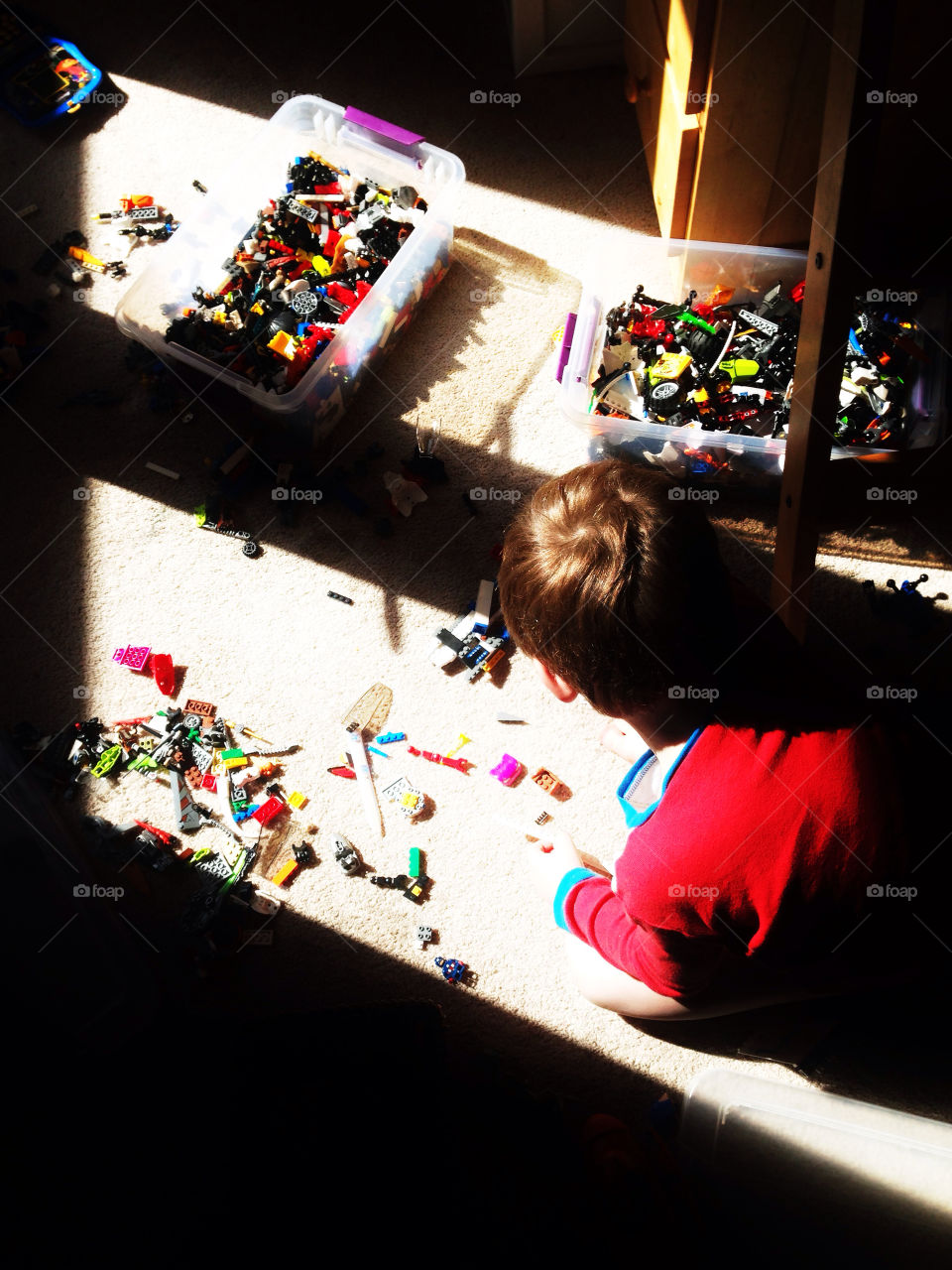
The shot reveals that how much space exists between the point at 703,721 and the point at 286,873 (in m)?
0.76

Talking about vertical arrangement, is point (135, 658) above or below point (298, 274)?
below

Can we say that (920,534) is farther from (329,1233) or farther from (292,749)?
(329,1233)

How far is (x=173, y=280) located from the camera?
5.78 ft

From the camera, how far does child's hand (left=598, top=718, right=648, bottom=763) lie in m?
1.44

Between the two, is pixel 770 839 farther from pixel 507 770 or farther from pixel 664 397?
pixel 664 397

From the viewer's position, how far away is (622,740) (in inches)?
57.1

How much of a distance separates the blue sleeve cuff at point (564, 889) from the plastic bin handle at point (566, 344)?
88 cm

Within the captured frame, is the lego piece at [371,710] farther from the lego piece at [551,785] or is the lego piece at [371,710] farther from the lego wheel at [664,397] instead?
the lego wheel at [664,397]

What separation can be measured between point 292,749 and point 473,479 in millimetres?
596

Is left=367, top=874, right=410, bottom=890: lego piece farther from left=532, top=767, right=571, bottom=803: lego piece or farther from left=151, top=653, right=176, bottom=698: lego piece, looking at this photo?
left=151, top=653, right=176, bottom=698: lego piece

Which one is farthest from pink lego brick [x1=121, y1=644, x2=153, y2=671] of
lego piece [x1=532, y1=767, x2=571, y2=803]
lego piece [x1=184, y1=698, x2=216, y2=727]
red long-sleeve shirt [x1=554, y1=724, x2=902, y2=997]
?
red long-sleeve shirt [x1=554, y1=724, x2=902, y2=997]

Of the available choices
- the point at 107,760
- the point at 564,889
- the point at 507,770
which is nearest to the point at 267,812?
the point at 107,760

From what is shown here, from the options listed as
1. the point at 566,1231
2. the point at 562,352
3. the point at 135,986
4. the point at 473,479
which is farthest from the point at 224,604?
the point at 566,1231

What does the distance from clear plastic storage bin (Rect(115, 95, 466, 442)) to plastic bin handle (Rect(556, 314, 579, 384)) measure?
0.31m
